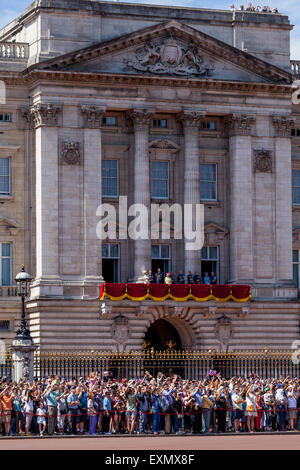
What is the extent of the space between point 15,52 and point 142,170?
9.21 meters

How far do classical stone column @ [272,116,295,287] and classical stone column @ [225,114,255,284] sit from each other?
159 centimetres

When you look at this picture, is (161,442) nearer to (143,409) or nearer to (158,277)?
(143,409)

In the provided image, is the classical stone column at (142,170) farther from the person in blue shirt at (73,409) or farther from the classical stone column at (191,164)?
the person in blue shirt at (73,409)

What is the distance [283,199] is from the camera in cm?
7625

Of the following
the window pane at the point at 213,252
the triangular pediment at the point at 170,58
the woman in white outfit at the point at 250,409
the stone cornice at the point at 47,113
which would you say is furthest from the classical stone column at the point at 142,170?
the woman in white outfit at the point at 250,409

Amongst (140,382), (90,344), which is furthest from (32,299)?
(140,382)

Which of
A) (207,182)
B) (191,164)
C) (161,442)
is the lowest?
(161,442)

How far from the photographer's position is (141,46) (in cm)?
7406

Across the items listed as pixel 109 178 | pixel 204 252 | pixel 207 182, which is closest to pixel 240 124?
pixel 207 182

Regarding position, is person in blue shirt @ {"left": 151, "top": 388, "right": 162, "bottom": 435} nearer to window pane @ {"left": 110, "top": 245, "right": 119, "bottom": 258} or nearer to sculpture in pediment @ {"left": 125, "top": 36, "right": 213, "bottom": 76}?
window pane @ {"left": 110, "top": 245, "right": 119, "bottom": 258}

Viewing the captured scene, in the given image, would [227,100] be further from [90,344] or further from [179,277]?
[90,344]

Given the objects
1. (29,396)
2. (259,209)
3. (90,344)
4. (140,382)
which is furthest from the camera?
(259,209)

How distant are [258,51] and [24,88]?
1320cm

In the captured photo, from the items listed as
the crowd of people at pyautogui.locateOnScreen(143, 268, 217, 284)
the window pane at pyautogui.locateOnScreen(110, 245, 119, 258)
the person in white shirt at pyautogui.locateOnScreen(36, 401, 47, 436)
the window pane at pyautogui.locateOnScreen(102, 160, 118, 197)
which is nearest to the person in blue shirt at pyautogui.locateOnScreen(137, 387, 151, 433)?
the person in white shirt at pyautogui.locateOnScreen(36, 401, 47, 436)
